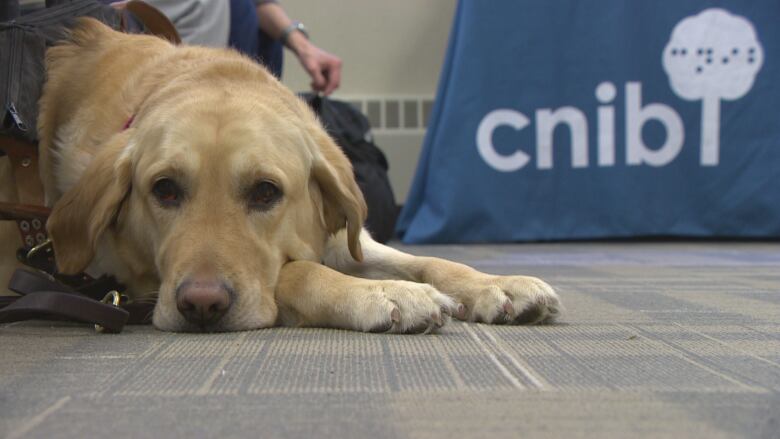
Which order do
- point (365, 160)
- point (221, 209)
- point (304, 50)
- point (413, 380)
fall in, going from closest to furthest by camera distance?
point (413, 380) < point (221, 209) < point (304, 50) < point (365, 160)

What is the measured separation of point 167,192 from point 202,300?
0.25 m

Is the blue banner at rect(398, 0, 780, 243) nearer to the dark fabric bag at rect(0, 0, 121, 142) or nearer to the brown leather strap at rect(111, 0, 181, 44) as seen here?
the brown leather strap at rect(111, 0, 181, 44)

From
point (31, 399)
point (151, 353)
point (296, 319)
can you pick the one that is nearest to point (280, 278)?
point (296, 319)

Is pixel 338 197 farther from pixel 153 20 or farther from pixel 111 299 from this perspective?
pixel 153 20

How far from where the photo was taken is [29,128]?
1.64m

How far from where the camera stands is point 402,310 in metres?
1.25

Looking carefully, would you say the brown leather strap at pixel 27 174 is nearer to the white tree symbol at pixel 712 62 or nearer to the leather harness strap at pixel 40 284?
the leather harness strap at pixel 40 284

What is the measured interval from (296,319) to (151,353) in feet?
1.05

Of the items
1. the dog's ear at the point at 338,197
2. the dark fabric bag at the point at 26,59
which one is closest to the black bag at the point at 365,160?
the dark fabric bag at the point at 26,59

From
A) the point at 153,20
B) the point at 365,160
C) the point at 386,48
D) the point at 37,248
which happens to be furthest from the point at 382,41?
the point at 37,248

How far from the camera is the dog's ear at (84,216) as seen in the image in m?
1.47

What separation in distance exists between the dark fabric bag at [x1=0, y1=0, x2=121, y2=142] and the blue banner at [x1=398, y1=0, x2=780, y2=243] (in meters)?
2.35

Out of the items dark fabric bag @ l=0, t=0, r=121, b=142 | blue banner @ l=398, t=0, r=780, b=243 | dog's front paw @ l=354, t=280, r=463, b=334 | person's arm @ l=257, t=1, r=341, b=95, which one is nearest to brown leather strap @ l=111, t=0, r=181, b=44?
dark fabric bag @ l=0, t=0, r=121, b=142

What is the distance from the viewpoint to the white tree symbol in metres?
3.90
